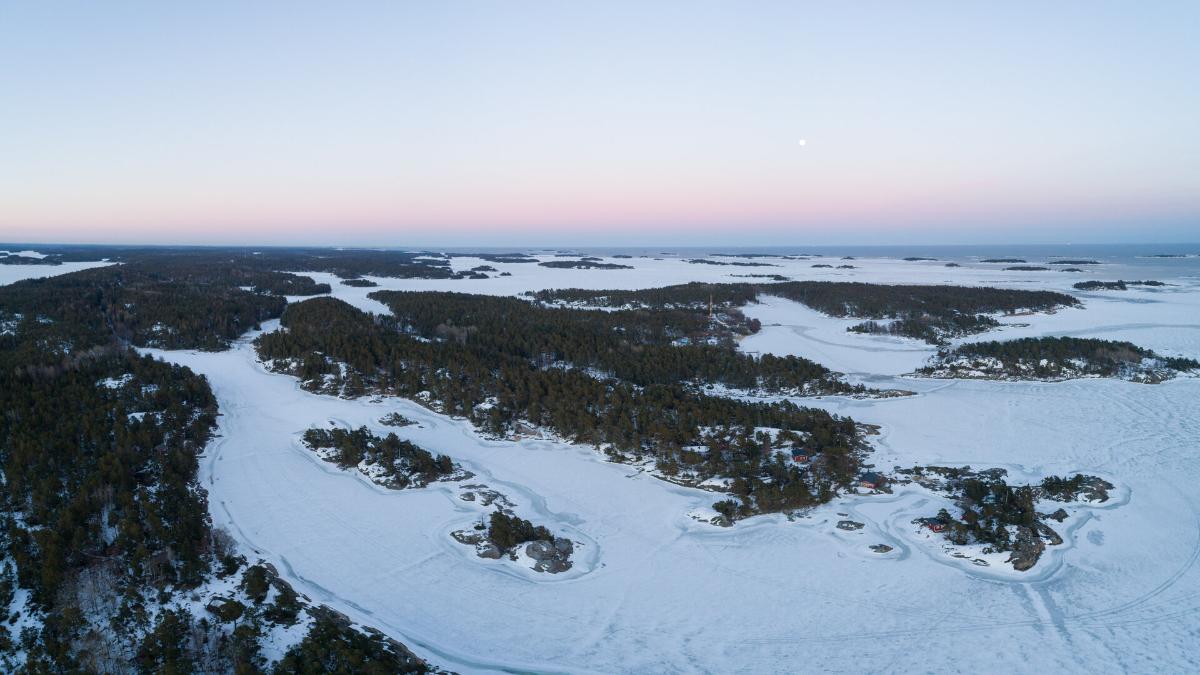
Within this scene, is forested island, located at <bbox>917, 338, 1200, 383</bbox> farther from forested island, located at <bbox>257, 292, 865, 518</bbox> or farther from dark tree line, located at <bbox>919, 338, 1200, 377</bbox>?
forested island, located at <bbox>257, 292, 865, 518</bbox>

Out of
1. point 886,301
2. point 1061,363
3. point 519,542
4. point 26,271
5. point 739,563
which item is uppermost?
point 26,271

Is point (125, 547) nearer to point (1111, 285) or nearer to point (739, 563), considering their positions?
point (739, 563)

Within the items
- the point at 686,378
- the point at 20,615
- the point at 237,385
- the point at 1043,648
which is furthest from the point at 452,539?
the point at 237,385

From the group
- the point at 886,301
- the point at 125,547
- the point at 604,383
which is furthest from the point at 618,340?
the point at 886,301

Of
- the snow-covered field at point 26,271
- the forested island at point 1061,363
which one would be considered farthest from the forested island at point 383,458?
the snow-covered field at point 26,271

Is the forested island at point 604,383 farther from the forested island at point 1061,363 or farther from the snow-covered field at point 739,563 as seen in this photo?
the forested island at point 1061,363
